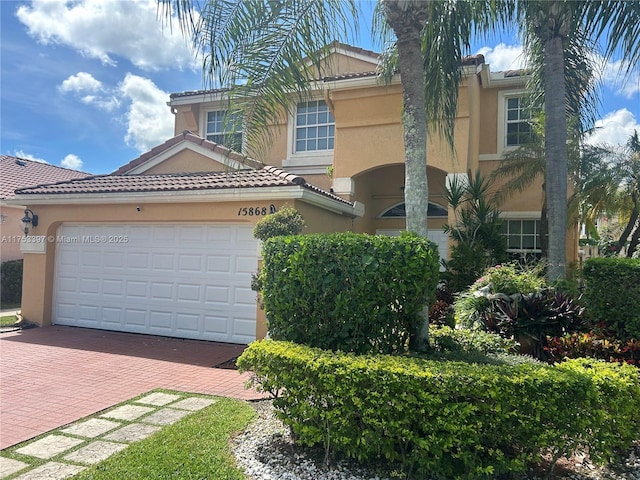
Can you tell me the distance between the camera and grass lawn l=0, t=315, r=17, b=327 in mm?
12000

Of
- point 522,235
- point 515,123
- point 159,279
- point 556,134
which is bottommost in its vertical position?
point 159,279

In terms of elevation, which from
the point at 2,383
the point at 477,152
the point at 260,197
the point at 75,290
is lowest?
the point at 2,383

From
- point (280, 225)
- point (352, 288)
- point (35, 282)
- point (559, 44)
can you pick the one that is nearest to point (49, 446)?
point (352, 288)

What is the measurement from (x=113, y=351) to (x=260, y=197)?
466 centimetres

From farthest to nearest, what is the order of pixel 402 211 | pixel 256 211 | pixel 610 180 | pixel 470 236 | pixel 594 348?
pixel 402 211
pixel 610 180
pixel 470 236
pixel 256 211
pixel 594 348

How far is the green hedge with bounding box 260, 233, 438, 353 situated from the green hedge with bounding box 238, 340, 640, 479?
0.73 meters

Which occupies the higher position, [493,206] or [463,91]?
[463,91]

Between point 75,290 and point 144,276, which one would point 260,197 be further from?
point 75,290

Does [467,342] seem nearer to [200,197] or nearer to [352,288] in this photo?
[352,288]

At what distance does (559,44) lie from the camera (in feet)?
29.7

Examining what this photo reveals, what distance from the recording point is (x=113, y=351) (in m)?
9.31

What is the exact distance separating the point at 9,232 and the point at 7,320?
670 centimetres

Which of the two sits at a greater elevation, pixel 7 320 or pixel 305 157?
pixel 305 157

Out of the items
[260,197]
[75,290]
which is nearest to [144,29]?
[260,197]
